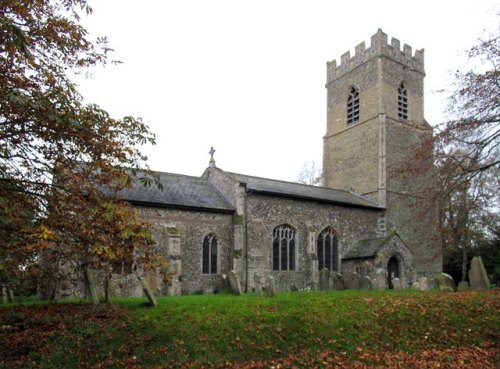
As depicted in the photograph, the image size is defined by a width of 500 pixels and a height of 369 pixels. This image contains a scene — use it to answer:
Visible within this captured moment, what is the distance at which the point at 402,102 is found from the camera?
3173 cm

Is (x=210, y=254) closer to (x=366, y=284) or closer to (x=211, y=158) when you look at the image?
(x=211, y=158)

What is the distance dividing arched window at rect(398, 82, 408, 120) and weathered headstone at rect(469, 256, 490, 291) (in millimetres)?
18469

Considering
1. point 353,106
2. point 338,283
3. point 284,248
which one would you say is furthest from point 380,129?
point 338,283

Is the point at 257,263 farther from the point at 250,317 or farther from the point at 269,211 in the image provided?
the point at 250,317

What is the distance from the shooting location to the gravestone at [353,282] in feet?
54.5

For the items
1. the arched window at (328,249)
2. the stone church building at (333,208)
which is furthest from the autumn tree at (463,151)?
the arched window at (328,249)

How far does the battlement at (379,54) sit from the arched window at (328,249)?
13.6 m

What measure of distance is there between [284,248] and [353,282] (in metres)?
7.36

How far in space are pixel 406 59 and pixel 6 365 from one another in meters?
31.5

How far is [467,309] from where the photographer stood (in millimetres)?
10922

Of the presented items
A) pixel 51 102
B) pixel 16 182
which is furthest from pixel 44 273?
pixel 51 102

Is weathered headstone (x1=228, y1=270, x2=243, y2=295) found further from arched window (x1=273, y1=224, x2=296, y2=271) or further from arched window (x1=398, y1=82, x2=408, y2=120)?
arched window (x1=398, y1=82, x2=408, y2=120)

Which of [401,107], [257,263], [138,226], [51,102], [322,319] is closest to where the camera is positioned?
[51,102]

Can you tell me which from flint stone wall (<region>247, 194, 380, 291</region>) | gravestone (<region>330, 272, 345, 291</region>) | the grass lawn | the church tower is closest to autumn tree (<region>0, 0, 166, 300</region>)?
the grass lawn
